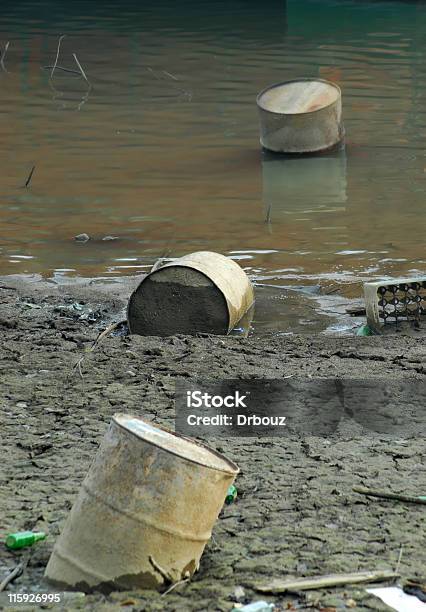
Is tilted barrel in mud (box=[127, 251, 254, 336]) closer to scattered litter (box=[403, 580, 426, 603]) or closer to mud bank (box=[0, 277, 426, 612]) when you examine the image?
mud bank (box=[0, 277, 426, 612])

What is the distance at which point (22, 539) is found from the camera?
475 centimetres

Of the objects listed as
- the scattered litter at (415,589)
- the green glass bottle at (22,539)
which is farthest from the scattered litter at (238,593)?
the green glass bottle at (22,539)

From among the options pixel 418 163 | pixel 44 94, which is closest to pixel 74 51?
pixel 44 94

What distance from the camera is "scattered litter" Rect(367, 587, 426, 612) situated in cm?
429

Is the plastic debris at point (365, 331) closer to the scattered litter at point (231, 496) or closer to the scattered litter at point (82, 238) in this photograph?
the scattered litter at point (231, 496)

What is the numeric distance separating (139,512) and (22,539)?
28.9 inches

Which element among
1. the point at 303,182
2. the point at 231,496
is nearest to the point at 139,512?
the point at 231,496

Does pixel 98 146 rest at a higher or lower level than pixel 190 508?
lower

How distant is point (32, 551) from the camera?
4.77m

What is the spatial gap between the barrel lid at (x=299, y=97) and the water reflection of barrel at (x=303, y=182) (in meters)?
0.81

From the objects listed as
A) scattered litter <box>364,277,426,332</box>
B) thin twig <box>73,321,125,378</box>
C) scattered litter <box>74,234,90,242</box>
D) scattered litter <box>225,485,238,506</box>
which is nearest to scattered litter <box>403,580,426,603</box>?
scattered litter <box>225,485,238,506</box>

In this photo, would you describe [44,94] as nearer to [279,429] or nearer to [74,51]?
[74,51]

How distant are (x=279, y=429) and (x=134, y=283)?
4.17 meters

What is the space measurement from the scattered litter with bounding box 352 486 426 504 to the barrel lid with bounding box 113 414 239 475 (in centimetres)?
108
